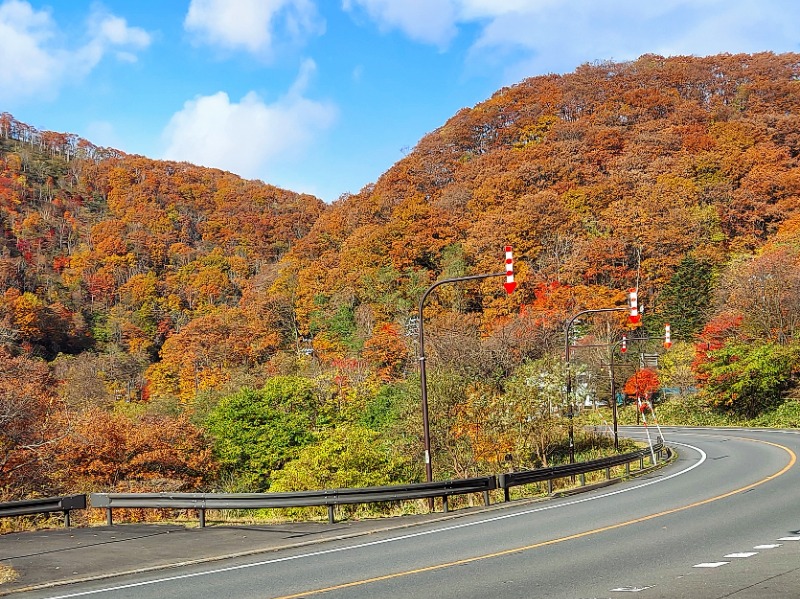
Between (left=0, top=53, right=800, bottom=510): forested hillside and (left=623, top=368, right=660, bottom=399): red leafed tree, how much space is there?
171 centimetres

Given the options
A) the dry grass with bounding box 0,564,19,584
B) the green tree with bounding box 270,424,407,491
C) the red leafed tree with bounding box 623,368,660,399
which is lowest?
the green tree with bounding box 270,424,407,491

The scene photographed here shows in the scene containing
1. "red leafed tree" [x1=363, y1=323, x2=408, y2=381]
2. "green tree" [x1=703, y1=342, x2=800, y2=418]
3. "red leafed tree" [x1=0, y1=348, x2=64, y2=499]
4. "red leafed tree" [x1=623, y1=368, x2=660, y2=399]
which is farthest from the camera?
"red leafed tree" [x1=363, y1=323, x2=408, y2=381]

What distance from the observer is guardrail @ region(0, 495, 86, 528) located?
14.4m

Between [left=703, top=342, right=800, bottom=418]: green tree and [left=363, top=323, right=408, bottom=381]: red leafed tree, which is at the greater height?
[left=363, top=323, right=408, bottom=381]: red leafed tree

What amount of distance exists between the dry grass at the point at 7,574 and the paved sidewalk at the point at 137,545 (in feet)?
0.24

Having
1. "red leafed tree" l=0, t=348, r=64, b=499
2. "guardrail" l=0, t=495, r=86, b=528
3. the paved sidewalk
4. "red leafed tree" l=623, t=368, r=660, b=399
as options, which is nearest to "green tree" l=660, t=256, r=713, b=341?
"red leafed tree" l=623, t=368, r=660, b=399

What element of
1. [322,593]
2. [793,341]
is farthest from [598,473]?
[793,341]

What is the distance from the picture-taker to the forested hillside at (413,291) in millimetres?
32812

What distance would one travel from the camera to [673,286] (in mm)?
63594

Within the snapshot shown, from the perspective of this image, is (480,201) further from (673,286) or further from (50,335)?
(50,335)

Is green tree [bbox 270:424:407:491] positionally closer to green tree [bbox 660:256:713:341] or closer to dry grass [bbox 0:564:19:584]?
dry grass [bbox 0:564:19:584]

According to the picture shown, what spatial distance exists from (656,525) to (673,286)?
52878 millimetres

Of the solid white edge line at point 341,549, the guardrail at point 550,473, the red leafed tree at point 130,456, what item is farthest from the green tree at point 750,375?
the red leafed tree at point 130,456

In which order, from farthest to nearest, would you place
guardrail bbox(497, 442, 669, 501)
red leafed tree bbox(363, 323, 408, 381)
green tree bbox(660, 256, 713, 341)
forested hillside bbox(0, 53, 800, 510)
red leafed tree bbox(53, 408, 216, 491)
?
1. green tree bbox(660, 256, 713, 341)
2. red leafed tree bbox(363, 323, 408, 381)
3. forested hillside bbox(0, 53, 800, 510)
4. red leafed tree bbox(53, 408, 216, 491)
5. guardrail bbox(497, 442, 669, 501)
